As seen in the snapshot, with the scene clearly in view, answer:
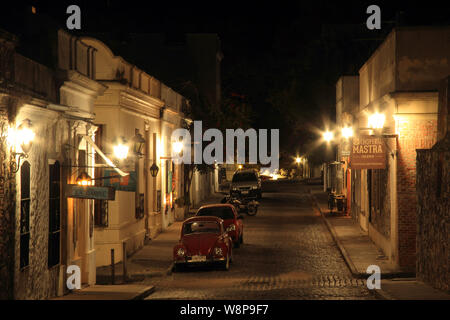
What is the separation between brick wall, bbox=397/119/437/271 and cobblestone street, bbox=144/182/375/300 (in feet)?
6.14

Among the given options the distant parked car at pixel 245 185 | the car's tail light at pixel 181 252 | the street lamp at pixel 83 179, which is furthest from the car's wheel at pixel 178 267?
the distant parked car at pixel 245 185

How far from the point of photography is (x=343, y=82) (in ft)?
136

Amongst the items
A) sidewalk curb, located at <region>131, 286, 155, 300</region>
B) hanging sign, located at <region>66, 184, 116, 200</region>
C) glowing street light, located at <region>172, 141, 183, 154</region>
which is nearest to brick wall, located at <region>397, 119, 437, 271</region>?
sidewalk curb, located at <region>131, 286, 155, 300</region>

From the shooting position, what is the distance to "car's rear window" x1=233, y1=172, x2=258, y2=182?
4599 centimetres

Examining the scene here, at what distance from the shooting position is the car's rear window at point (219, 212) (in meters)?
27.0

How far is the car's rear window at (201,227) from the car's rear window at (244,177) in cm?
2292

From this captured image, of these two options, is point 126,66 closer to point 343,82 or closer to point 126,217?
point 126,217

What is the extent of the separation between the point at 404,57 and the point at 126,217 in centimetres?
1051

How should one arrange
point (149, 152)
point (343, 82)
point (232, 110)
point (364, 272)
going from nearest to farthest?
point (364, 272) → point (149, 152) → point (343, 82) → point (232, 110)

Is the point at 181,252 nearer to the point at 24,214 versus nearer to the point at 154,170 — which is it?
the point at 154,170

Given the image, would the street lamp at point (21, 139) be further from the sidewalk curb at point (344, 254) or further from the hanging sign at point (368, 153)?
the hanging sign at point (368, 153)

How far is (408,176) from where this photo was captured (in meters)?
21.6

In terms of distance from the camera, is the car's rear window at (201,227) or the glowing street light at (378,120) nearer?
the car's rear window at (201,227)

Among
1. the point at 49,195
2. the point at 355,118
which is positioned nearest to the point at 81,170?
the point at 49,195
